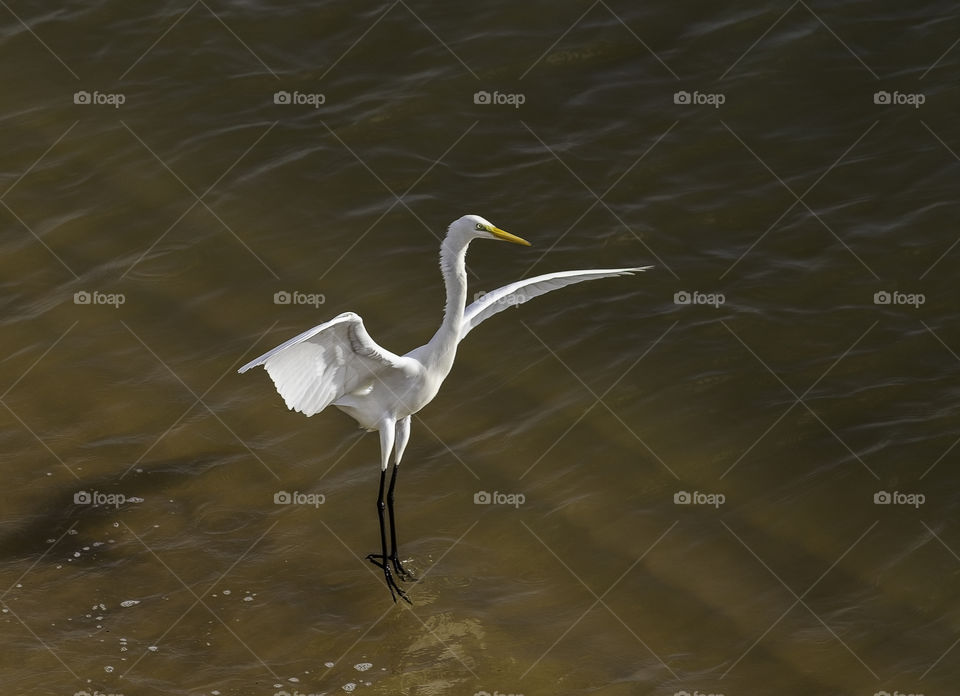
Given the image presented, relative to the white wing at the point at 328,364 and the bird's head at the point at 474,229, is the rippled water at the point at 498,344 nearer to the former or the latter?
the white wing at the point at 328,364

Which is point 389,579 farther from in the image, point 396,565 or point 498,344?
point 498,344

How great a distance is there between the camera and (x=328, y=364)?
26.9 ft

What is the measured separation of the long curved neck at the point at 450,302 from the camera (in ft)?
27.4

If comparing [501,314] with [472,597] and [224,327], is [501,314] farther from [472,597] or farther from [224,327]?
[472,597]

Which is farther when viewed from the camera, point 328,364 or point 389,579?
point 389,579

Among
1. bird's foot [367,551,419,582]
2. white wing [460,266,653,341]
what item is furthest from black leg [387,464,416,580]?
white wing [460,266,653,341]

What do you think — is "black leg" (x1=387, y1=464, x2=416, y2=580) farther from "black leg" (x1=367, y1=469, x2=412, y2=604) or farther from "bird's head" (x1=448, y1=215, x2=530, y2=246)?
"bird's head" (x1=448, y1=215, x2=530, y2=246)

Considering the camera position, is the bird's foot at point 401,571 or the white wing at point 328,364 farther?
the bird's foot at point 401,571

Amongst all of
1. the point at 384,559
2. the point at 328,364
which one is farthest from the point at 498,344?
the point at 328,364

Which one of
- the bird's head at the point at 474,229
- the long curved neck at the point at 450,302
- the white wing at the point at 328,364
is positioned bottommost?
the white wing at the point at 328,364

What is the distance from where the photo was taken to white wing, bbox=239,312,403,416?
25.7 feet

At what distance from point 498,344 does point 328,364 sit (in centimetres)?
326

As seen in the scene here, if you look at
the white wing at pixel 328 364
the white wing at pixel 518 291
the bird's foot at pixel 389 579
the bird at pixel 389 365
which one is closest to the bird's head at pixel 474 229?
the bird at pixel 389 365

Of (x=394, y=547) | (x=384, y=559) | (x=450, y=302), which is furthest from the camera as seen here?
(x=394, y=547)
